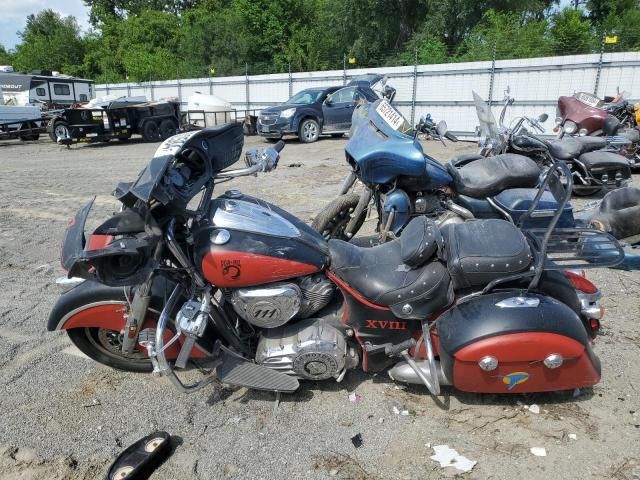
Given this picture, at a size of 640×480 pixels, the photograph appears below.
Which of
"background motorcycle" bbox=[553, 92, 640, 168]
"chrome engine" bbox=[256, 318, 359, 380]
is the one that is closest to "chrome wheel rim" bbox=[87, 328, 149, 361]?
"chrome engine" bbox=[256, 318, 359, 380]

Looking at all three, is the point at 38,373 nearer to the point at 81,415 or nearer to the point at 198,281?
the point at 81,415

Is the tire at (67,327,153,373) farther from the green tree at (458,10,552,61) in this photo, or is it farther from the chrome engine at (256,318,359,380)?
the green tree at (458,10,552,61)

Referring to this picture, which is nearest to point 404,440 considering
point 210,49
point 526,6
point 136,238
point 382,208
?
point 136,238

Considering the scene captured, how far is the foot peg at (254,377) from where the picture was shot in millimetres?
2570

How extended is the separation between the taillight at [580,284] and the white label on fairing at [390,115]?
72.6 inches

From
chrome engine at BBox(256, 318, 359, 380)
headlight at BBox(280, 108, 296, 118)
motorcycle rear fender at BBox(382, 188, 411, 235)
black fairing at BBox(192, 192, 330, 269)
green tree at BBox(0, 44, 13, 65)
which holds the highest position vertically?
green tree at BBox(0, 44, 13, 65)

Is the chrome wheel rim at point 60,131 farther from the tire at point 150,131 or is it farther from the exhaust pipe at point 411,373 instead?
the exhaust pipe at point 411,373

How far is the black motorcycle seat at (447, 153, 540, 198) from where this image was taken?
14.4 ft

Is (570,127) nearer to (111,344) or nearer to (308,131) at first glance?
(308,131)

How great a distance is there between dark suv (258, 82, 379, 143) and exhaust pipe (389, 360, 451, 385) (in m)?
12.5

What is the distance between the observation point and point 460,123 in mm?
15344

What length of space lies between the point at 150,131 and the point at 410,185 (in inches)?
549

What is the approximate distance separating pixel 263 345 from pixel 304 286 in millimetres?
406

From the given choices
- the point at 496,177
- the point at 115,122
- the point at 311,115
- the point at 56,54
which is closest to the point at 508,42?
the point at 311,115
